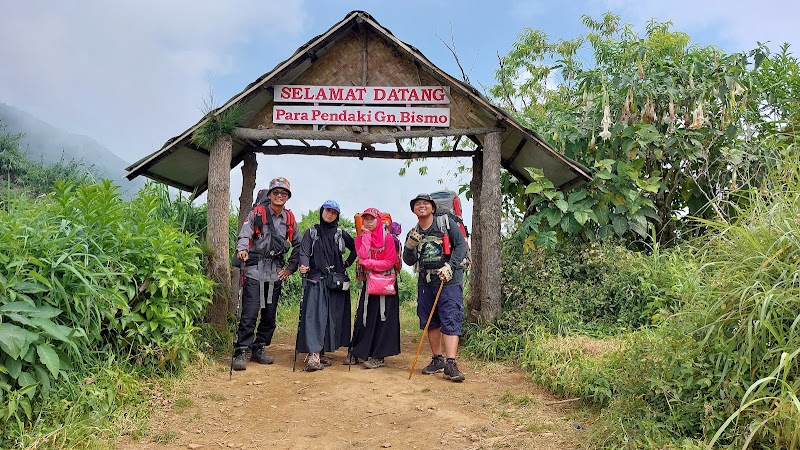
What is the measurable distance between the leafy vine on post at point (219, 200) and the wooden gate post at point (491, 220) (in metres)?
3.37

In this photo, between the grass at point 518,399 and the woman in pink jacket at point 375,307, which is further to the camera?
the woman in pink jacket at point 375,307

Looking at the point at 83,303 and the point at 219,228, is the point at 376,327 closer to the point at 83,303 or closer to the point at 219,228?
the point at 219,228

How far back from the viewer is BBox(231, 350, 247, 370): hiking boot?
6762 millimetres

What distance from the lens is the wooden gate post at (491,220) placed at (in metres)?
8.08

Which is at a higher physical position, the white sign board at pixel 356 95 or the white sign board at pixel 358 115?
the white sign board at pixel 356 95

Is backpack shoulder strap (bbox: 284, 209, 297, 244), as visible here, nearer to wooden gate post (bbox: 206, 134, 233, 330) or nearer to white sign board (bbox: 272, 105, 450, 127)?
wooden gate post (bbox: 206, 134, 233, 330)

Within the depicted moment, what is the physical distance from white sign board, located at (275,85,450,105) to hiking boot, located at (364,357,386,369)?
3.38 m

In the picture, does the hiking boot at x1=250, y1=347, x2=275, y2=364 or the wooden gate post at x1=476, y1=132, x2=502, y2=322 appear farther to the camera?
the wooden gate post at x1=476, y1=132, x2=502, y2=322

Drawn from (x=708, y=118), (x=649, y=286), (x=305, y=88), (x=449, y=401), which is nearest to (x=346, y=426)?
(x=449, y=401)

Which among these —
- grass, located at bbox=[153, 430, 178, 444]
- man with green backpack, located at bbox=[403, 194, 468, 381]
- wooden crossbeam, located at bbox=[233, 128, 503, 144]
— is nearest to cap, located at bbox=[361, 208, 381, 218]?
man with green backpack, located at bbox=[403, 194, 468, 381]

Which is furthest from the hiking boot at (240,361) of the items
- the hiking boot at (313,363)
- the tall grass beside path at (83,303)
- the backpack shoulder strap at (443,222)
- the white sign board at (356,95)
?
the white sign board at (356,95)

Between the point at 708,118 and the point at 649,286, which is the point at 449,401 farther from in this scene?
the point at 708,118

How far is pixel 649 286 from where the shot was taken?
7262mm

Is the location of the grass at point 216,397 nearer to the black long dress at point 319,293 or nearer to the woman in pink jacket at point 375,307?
the black long dress at point 319,293
